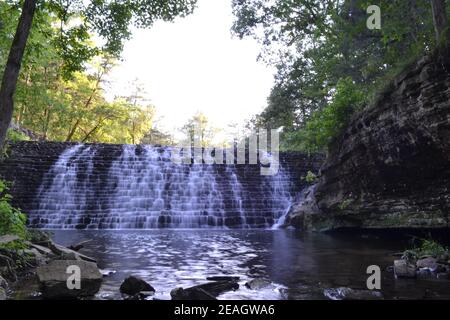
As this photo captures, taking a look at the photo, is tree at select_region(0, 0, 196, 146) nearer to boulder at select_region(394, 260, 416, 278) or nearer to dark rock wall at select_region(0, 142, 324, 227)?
boulder at select_region(394, 260, 416, 278)

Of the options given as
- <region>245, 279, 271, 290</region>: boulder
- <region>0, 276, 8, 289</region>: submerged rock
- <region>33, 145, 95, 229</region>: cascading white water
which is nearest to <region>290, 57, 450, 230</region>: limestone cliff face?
<region>245, 279, 271, 290</region>: boulder

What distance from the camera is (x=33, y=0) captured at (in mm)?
8133

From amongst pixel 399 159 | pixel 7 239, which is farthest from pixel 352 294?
pixel 399 159

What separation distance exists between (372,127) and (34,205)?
1779 cm

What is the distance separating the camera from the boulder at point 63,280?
614 centimetres

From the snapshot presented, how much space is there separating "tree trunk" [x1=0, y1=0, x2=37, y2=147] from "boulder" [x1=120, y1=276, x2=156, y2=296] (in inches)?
155

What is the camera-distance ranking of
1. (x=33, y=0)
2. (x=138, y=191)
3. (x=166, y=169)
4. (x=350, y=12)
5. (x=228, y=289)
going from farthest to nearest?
(x=166, y=169) → (x=138, y=191) → (x=350, y=12) → (x=33, y=0) → (x=228, y=289)

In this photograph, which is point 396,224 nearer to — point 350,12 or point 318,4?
point 350,12

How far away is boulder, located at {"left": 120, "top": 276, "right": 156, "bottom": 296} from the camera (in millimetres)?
6492

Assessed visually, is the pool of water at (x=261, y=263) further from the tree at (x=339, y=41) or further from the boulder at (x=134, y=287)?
the tree at (x=339, y=41)

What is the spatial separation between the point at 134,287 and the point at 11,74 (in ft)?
15.9

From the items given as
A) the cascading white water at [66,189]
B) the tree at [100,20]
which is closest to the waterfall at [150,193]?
the cascading white water at [66,189]
